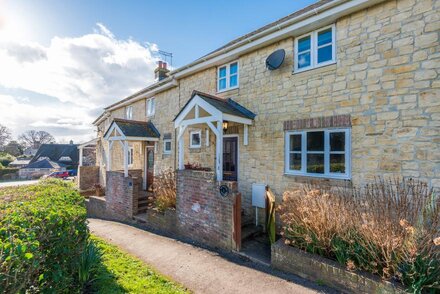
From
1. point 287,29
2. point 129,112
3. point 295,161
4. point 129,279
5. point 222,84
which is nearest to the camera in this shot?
point 129,279

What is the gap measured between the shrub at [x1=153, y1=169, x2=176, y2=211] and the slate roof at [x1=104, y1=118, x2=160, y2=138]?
3.70m

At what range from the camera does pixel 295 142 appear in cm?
706

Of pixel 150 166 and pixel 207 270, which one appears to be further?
pixel 150 166

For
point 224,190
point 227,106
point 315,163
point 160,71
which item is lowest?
point 224,190

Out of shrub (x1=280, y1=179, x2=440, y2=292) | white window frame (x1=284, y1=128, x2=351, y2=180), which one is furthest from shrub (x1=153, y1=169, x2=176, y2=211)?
shrub (x1=280, y1=179, x2=440, y2=292)

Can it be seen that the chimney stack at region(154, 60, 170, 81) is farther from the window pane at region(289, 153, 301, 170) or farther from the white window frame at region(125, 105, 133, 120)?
the window pane at region(289, 153, 301, 170)

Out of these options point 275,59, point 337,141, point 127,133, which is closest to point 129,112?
point 127,133

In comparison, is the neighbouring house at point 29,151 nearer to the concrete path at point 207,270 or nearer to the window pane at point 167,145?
the window pane at point 167,145

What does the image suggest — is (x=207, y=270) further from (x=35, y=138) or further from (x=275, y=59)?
(x=35, y=138)

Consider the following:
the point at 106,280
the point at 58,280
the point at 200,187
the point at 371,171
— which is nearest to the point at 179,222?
the point at 200,187

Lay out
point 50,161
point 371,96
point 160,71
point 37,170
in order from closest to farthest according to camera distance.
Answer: point 371,96 < point 160,71 < point 37,170 < point 50,161

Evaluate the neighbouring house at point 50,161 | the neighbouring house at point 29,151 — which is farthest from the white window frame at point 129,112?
the neighbouring house at point 29,151

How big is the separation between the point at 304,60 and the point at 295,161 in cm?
328

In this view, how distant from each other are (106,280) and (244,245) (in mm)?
3631
